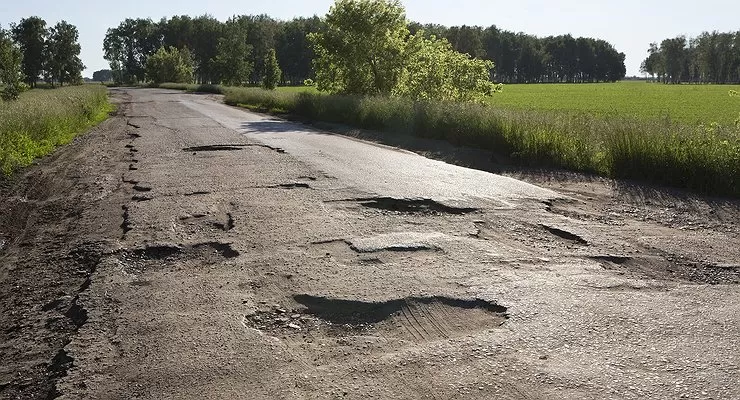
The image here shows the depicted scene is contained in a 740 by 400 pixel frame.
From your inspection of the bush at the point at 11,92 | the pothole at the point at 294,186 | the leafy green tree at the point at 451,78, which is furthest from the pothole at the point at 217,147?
the bush at the point at 11,92

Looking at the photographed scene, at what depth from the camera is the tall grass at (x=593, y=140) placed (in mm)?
9500

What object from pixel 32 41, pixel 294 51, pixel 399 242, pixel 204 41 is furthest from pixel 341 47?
pixel 204 41

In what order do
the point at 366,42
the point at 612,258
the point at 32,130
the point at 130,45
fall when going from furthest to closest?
the point at 130,45 → the point at 366,42 → the point at 32,130 → the point at 612,258

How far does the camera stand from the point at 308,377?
3.43 meters

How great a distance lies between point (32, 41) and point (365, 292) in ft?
309

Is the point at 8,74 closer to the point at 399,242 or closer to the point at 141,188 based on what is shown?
the point at 141,188

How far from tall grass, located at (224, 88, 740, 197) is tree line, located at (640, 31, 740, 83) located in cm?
12537

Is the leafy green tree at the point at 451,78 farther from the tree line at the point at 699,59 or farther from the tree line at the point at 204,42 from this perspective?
the tree line at the point at 699,59

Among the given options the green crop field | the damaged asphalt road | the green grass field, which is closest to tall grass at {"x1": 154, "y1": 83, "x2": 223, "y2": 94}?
the green grass field

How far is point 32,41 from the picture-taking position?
83.4 meters

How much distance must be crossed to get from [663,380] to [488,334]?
107 cm

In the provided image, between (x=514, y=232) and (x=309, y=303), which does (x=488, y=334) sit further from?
(x=514, y=232)

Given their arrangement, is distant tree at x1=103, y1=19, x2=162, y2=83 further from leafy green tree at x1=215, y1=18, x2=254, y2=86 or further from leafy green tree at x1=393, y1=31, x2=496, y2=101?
leafy green tree at x1=393, y1=31, x2=496, y2=101

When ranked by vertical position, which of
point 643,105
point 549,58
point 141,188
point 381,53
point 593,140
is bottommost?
point 141,188
